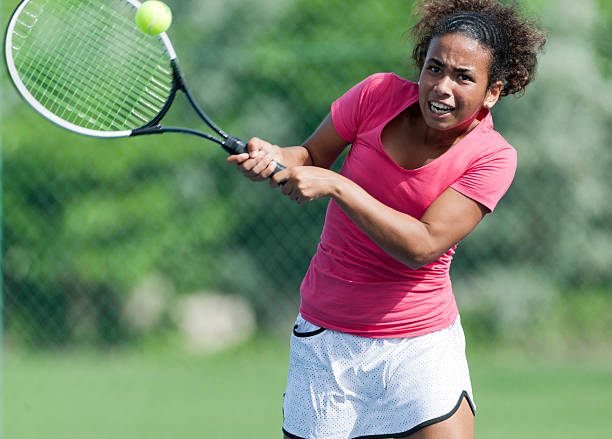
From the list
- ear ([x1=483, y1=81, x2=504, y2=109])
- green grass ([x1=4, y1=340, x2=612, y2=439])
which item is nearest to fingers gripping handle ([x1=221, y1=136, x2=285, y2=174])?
ear ([x1=483, y1=81, x2=504, y2=109])

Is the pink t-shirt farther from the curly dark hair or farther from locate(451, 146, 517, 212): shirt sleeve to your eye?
the curly dark hair

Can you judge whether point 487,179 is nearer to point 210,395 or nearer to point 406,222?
point 406,222

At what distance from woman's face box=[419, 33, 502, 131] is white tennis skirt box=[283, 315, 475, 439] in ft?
1.85

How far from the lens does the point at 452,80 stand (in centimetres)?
210

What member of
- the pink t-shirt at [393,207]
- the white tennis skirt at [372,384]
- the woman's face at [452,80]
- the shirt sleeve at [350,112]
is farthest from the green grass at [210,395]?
the woman's face at [452,80]

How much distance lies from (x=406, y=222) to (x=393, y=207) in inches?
6.3

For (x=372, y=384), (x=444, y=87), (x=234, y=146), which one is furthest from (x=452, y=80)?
(x=372, y=384)

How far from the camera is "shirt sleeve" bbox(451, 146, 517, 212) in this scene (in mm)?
2146

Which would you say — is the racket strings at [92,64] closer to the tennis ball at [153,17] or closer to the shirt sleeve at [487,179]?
the tennis ball at [153,17]

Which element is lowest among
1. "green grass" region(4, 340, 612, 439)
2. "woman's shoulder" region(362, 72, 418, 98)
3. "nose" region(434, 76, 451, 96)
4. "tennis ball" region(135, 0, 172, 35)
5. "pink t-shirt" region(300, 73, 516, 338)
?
"green grass" region(4, 340, 612, 439)

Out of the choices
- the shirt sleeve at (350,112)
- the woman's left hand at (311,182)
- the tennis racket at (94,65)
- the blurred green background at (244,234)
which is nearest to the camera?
the woman's left hand at (311,182)

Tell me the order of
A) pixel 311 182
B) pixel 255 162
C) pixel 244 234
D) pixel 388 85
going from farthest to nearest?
pixel 244 234 → pixel 388 85 → pixel 255 162 → pixel 311 182

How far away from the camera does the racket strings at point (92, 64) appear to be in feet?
8.84

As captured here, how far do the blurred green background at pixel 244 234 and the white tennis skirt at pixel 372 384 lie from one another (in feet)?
9.30
